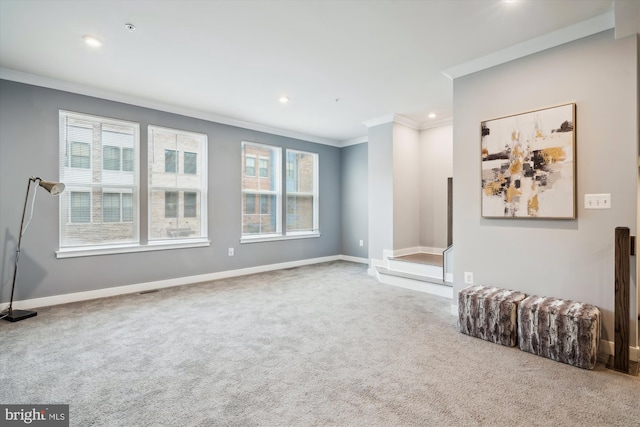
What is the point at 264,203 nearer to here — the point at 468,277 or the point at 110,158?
the point at 110,158

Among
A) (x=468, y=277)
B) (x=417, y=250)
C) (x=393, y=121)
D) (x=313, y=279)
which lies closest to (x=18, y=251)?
(x=313, y=279)

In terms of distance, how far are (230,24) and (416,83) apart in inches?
90.9

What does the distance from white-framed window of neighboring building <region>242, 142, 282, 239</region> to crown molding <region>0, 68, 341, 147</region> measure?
336mm

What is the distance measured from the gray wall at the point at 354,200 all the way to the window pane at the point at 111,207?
173 inches

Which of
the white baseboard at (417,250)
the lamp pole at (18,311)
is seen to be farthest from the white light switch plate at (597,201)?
the lamp pole at (18,311)

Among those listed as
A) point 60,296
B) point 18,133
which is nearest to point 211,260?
point 60,296

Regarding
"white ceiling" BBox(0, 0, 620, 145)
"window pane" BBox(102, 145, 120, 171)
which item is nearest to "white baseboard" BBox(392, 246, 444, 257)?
"white ceiling" BBox(0, 0, 620, 145)

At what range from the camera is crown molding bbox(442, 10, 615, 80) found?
2451 millimetres

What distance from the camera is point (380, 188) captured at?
534 cm

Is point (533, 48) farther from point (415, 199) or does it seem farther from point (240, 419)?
point (240, 419)

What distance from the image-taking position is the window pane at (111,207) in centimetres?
416

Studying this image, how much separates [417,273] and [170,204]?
3.92 metres

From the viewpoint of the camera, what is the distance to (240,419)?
1.70m

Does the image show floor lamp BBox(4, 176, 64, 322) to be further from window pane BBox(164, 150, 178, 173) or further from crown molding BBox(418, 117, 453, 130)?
crown molding BBox(418, 117, 453, 130)
